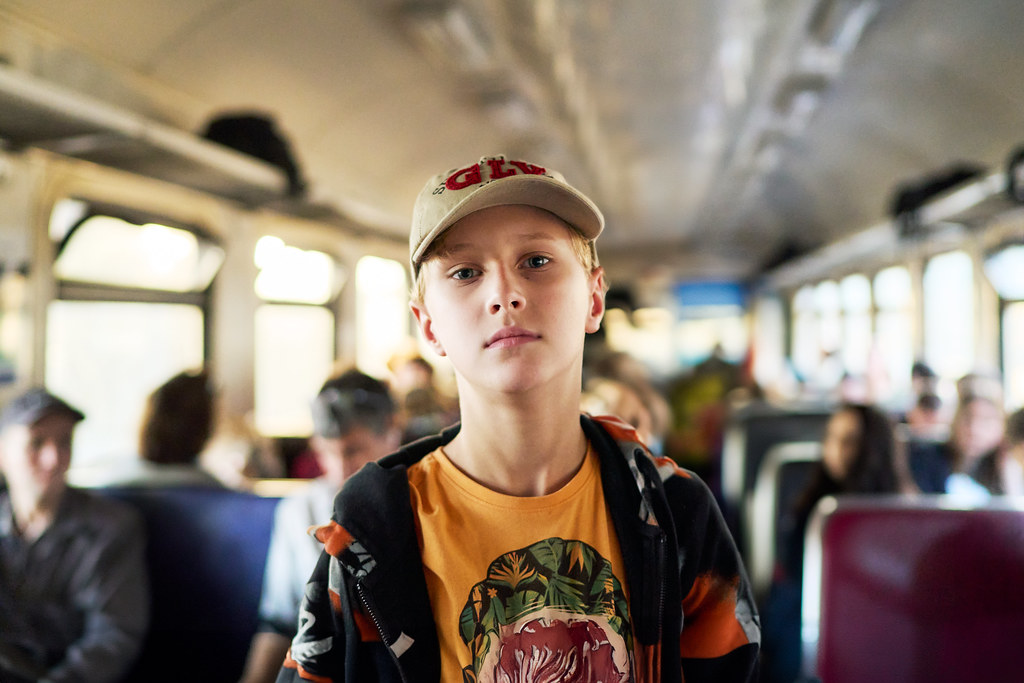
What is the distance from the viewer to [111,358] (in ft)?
13.9

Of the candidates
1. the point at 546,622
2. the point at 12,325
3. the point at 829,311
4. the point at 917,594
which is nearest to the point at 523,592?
the point at 546,622

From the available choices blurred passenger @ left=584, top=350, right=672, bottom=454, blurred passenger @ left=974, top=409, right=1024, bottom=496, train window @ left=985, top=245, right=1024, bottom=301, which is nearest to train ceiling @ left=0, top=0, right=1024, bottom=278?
train window @ left=985, top=245, right=1024, bottom=301

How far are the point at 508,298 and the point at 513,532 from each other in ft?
1.09

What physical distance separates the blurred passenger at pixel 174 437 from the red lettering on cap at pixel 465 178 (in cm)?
236

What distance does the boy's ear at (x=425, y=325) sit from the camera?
118cm

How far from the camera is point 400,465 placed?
3.87 ft

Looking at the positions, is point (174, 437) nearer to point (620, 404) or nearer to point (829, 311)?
point (620, 404)

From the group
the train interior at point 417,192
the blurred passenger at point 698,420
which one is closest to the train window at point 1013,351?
the train interior at point 417,192

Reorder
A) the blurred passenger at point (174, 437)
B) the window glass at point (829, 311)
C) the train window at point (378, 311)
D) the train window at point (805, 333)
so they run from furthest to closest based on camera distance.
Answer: the train window at point (805, 333) → the window glass at point (829, 311) → the train window at point (378, 311) → the blurred passenger at point (174, 437)

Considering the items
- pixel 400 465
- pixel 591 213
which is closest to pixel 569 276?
pixel 591 213

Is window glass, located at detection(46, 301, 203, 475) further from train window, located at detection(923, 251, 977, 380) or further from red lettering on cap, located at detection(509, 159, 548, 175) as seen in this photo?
train window, located at detection(923, 251, 977, 380)

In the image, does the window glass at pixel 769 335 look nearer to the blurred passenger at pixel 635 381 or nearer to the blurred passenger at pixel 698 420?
the blurred passenger at pixel 698 420

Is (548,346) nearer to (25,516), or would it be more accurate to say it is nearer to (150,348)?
(25,516)

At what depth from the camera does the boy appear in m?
1.06
